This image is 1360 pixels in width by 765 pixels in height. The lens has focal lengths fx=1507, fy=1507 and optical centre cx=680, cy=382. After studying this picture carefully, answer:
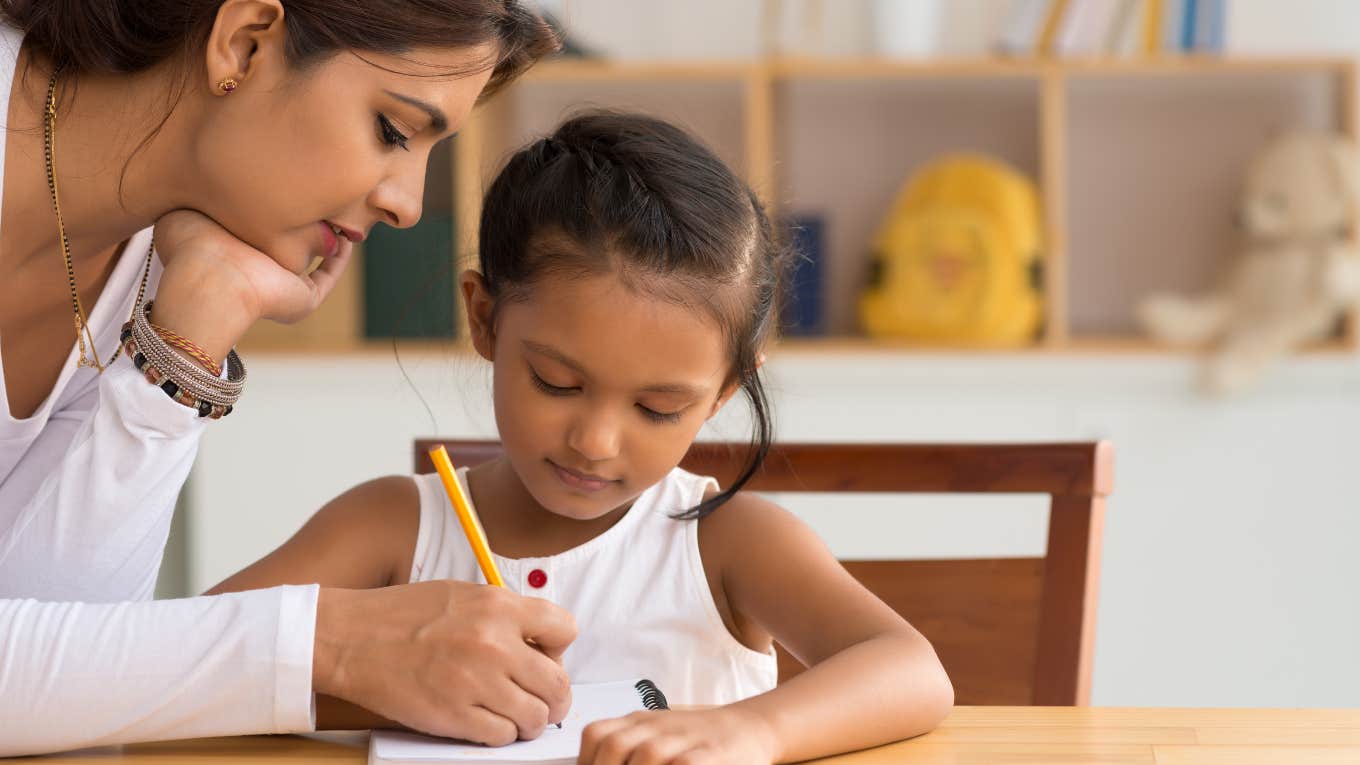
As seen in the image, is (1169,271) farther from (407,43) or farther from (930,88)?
(407,43)

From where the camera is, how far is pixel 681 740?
701 mm

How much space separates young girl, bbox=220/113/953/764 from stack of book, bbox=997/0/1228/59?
1.80 m

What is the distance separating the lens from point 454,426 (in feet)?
8.96

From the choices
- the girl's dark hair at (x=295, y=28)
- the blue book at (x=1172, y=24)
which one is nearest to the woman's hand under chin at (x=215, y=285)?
the girl's dark hair at (x=295, y=28)

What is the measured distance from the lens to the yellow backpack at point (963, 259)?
107 inches

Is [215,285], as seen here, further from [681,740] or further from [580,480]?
[681,740]

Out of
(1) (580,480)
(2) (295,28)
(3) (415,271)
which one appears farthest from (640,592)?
(3) (415,271)

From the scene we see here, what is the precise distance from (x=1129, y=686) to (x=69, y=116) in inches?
88.2

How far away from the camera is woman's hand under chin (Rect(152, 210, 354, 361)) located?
99 centimetres

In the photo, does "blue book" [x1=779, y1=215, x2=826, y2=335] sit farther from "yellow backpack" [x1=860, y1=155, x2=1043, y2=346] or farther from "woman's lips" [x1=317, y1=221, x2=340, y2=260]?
"woman's lips" [x1=317, y1=221, x2=340, y2=260]

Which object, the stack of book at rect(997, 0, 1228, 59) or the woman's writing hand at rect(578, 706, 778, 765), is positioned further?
the stack of book at rect(997, 0, 1228, 59)

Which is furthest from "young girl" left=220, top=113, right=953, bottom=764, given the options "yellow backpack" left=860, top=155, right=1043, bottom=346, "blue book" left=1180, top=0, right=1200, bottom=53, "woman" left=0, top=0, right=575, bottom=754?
"blue book" left=1180, top=0, right=1200, bottom=53

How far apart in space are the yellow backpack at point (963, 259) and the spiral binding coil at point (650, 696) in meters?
1.99

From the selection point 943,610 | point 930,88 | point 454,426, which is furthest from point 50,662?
point 930,88
